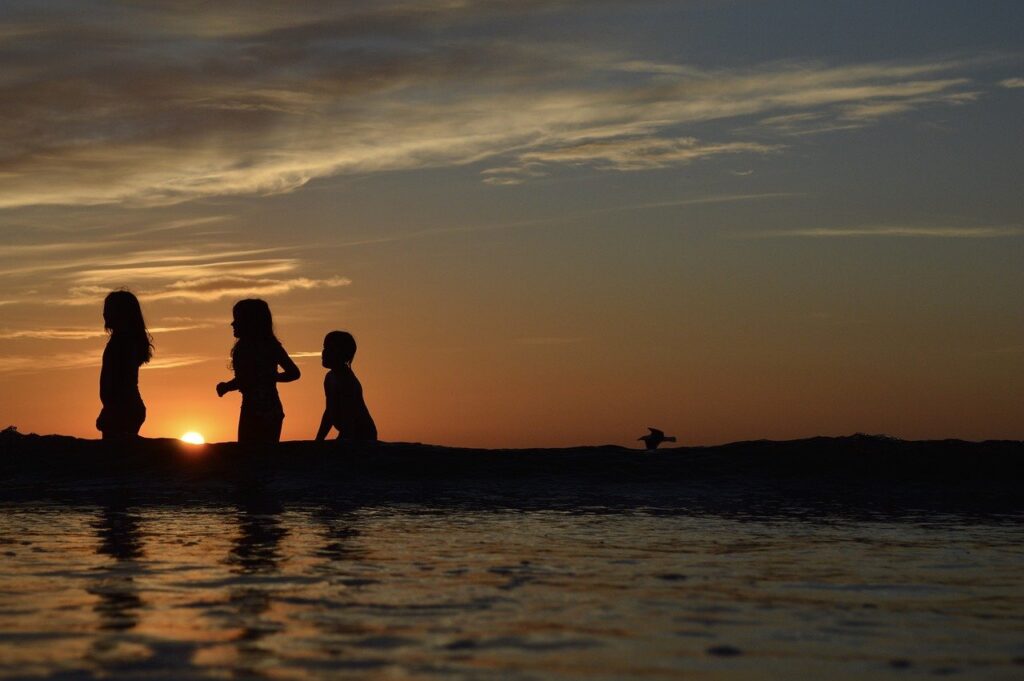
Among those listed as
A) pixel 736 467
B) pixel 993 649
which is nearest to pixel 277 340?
pixel 736 467

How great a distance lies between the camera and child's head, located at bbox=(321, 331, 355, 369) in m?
12.5

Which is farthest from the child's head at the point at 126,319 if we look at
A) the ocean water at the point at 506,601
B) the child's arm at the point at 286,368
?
the ocean water at the point at 506,601

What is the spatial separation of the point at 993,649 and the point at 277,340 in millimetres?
8562

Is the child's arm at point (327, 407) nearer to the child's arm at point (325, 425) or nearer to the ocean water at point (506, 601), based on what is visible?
the child's arm at point (325, 425)

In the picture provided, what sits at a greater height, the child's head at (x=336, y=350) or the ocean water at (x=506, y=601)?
the child's head at (x=336, y=350)

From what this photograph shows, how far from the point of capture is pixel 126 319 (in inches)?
456

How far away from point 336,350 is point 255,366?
1.34 metres

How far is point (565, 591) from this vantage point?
491cm

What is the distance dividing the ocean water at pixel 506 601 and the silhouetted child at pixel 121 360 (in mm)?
3994

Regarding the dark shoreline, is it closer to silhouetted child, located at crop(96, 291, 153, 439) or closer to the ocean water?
silhouetted child, located at crop(96, 291, 153, 439)

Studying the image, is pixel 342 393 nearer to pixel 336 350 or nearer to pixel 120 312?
pixel 336 350

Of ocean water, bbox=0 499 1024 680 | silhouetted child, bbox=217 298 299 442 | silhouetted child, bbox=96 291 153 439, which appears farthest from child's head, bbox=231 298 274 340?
ocean water, bbox=0 499 1024 680

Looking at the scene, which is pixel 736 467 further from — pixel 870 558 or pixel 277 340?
pixel 870 558

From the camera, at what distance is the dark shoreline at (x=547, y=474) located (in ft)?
32.6
